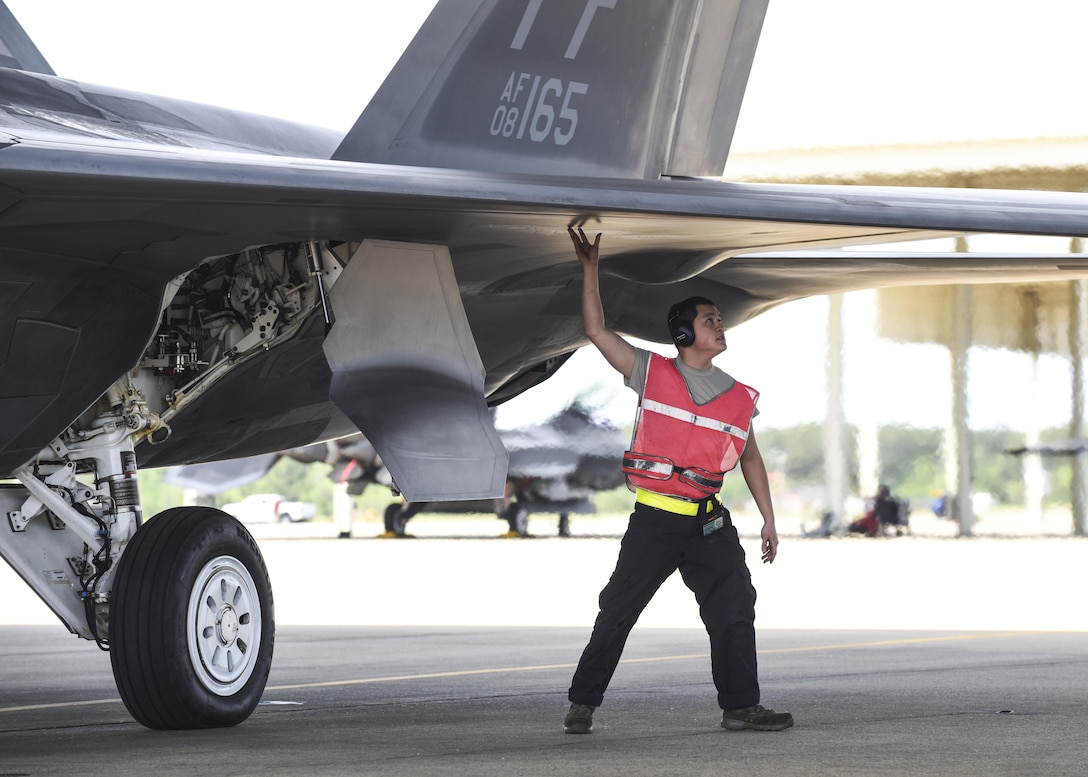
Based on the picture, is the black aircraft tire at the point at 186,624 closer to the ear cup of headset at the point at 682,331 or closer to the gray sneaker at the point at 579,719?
the gray sneaker at the point at 579,719

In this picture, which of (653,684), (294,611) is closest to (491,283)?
(653,684)

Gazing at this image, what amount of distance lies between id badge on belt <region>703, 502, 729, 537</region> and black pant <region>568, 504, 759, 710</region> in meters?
0.02

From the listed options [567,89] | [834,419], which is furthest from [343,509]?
[567,89]

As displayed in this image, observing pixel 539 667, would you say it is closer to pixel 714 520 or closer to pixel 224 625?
pixel 224 625

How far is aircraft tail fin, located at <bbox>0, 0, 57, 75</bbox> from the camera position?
7.53 m

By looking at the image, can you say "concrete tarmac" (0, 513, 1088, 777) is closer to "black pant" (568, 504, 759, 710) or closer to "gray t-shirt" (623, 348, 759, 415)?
"black pant" (568, 504, 759, 710)

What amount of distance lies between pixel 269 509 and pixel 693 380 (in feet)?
162

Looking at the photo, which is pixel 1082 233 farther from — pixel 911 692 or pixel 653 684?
pixel 653 684

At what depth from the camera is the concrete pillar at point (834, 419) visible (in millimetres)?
33375

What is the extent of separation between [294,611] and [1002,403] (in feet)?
71.8

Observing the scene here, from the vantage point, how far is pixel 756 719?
6.18m

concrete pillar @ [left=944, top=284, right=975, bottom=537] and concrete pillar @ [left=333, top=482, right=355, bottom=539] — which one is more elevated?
concrete pillar @ [left=944, top=284, right=975, bottom=537]

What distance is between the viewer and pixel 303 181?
17.5ft

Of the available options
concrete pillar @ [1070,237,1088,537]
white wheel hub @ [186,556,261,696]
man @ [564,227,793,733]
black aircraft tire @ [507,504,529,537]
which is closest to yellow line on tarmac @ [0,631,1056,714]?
white wheel hub @ [186,556,261,696]
